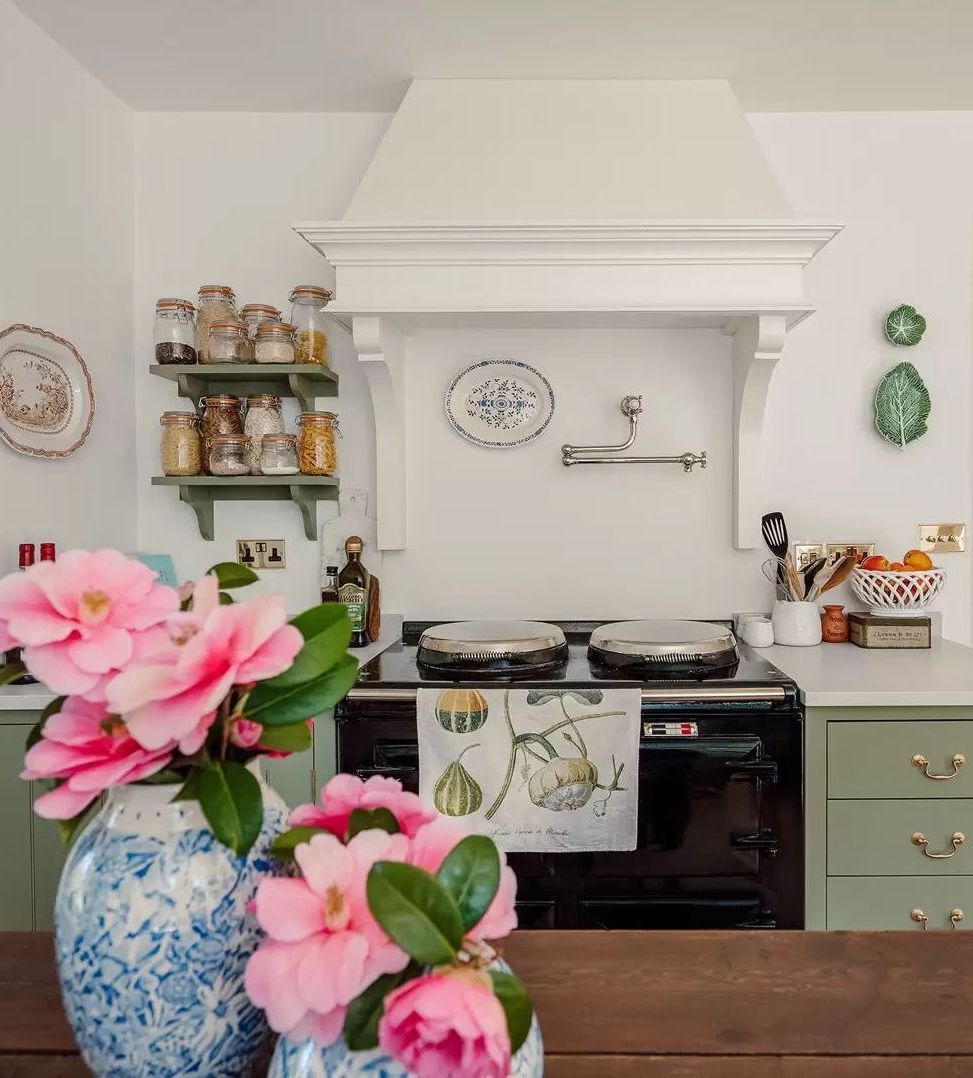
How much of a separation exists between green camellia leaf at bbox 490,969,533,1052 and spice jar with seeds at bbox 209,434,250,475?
6.36 feet

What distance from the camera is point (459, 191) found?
82.7 inches

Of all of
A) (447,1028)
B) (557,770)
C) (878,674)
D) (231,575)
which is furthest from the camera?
(878,674)

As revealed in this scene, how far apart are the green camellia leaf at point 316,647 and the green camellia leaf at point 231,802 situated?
0.06 m

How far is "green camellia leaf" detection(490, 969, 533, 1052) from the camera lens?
489 millimetres

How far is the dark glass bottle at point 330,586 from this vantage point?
2.28 metres

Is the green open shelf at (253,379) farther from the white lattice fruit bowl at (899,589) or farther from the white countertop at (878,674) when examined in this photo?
the white lattice fruit bowl at (899,589)

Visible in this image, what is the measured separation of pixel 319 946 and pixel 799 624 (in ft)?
6.62

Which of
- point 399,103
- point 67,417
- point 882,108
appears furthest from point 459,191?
point 882,108

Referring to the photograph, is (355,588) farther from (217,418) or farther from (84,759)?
(84,759)

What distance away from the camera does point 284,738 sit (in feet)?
1.88

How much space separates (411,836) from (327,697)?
11 centimetres

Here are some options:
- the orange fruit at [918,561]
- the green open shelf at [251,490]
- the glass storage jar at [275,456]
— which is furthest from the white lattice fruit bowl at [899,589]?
the glass storage jar at [275,456]

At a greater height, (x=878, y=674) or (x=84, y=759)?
(x=84, y=759)

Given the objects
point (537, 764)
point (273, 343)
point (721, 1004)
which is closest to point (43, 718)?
point (721, 1004)
